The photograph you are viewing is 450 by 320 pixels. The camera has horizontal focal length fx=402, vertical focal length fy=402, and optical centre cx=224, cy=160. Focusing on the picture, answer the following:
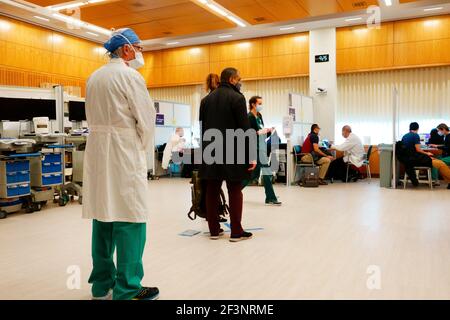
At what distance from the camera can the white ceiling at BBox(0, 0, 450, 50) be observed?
910 centimetres

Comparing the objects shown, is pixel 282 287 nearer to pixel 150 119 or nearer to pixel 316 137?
pixel 150 119

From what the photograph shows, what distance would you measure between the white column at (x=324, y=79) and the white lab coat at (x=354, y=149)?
153 centimetres

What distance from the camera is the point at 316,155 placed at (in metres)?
9.04

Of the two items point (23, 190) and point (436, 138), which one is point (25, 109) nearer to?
point (23, 190)

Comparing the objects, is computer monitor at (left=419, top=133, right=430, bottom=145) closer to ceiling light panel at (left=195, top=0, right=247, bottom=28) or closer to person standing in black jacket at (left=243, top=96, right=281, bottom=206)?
person standing in black jacket at (left=243, top=96, right=281, bottom=206)

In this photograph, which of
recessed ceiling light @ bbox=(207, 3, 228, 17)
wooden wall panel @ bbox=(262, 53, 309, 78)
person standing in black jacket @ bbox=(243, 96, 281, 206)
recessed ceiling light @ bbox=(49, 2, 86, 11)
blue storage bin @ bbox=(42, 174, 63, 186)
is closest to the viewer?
person standing in black jacket @ bbox=(243, 96, 281, 206)

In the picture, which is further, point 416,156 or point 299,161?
point 299,161

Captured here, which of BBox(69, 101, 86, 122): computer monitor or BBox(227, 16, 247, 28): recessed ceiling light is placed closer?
BBox(69, 101, 86, 122): computer monitor

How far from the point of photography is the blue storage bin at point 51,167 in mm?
6085

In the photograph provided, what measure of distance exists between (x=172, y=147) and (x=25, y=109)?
446 centimetres

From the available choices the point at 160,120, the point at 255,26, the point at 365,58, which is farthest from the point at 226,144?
the point at 365,58

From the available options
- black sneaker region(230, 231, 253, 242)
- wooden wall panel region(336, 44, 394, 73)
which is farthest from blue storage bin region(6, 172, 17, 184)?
wooden wall panel region(336, 44, 394, 73)

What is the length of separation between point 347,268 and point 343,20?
27.5 feet

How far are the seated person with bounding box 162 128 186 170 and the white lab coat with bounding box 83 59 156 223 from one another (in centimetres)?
794
